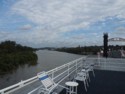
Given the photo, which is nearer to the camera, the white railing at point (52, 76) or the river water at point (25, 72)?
the white railing at point (52, 76)

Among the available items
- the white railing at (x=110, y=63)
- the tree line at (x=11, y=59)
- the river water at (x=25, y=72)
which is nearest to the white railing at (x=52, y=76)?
the white railing at (x=110, y=63)

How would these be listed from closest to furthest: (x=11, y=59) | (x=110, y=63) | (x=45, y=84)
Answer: (x=45, y=84), (x=110, y=63), (x=11, y=59)

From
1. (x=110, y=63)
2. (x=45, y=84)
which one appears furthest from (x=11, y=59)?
(x=45, y=84)

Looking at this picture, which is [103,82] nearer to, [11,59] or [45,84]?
[45,84]

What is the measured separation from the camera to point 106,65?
9367 mm

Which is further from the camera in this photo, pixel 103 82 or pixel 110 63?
pixel 110 63

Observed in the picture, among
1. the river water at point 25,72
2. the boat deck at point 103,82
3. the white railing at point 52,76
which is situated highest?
the white railing at point 52,76

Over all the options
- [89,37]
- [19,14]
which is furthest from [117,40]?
[19,14]

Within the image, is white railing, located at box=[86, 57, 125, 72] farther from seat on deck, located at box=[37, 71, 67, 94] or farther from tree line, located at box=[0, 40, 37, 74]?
tree line, located at box=[0, 40, 37, 74]

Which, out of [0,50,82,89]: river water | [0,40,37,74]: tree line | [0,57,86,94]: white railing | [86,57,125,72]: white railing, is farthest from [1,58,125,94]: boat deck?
[0,40,37,74]: tree line

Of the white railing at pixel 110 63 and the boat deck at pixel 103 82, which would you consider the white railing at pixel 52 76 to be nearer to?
the boat deck at pixel 103 82

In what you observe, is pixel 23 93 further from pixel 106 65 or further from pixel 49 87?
pixel 106 65

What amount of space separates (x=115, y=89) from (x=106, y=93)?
581 mm

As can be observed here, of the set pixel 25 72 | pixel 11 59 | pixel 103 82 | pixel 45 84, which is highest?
pixel 45 84
